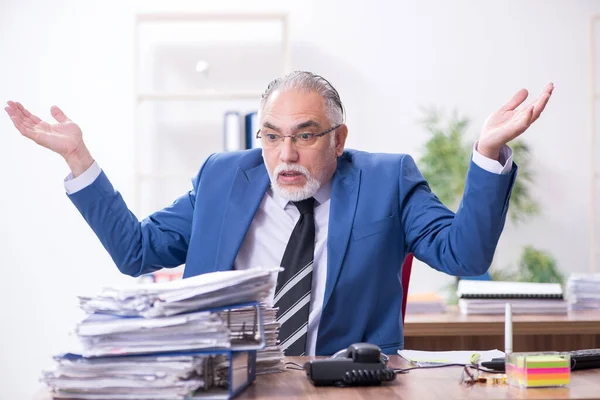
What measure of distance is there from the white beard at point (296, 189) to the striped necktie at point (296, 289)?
0.07 meters

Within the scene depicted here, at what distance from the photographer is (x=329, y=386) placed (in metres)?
1.46

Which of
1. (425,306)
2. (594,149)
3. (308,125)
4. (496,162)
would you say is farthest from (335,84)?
(496,162)

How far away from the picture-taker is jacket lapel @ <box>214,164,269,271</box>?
2.10 metres

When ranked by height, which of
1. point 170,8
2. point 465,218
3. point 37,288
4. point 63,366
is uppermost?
point 170,8

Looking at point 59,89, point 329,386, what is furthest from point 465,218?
point 59,89

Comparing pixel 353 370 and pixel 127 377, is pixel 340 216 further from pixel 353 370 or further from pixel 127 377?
pixel 127 377

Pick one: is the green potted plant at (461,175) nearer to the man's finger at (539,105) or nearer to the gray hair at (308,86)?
the gray hair at (308,86)

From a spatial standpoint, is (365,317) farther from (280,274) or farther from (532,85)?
(532,85)

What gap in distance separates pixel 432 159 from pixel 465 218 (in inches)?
107

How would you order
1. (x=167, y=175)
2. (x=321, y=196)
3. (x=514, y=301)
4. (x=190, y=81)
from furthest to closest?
1. (x=190, y=81)
2. (x=167, y=175)
3. (x=514, y=301)
4. (x=321, y=196)

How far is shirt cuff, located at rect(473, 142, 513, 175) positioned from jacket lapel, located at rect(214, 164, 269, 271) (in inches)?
25.4

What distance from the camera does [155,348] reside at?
1.33m

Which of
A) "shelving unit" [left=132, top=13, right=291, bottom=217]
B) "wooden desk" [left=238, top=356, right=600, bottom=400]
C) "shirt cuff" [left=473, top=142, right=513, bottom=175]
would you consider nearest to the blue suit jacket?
"shirt cuff" [left=473, top=142, right=513, bottom=175]

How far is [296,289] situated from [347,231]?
194mm
